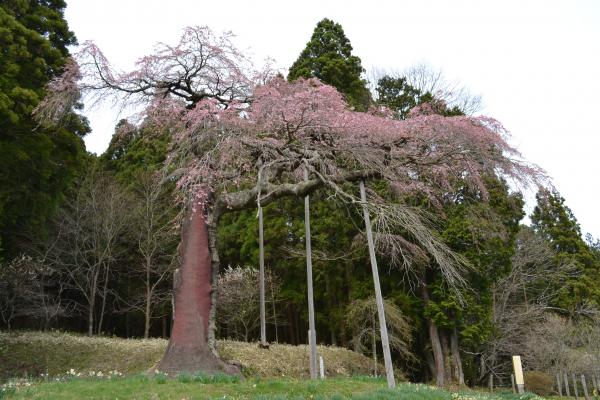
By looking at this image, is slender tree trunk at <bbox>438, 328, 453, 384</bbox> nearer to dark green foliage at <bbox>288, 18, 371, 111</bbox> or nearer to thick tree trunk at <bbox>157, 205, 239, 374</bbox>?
dark green foliage at <bbox>288, 18, 371, 111</bbox>

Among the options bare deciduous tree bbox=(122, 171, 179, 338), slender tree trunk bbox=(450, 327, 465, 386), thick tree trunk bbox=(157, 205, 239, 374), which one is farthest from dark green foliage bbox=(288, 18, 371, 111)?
thick tree trunk bbox=(157, 205, 239, 374)

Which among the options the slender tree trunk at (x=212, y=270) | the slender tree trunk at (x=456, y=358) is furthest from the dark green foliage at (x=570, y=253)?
the slender tree trunk at (x=212, y=270)

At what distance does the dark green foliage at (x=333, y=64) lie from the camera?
812 inches

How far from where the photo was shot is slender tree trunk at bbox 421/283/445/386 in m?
17.4

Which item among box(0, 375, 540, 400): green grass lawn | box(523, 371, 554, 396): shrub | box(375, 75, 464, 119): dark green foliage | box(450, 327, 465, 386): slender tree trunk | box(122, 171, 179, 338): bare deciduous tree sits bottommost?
box(523, 371, 554, 396): shrub

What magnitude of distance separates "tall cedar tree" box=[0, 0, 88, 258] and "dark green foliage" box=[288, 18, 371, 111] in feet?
30.5

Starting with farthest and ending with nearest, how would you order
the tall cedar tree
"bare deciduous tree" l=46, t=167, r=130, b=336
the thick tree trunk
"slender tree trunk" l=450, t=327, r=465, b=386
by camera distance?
1. "bare deciduous tree" l=46, t=167, r=130, b=336
2. "slender tree trunk" l=450, t=327, r=465, b=386
3. the tall cedar tree
4. the thick tree trunk

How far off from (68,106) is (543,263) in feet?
74.2

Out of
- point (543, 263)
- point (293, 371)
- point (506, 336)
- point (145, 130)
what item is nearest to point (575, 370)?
point (506, 336)

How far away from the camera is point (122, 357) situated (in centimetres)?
1413

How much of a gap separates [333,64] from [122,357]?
1393 cm

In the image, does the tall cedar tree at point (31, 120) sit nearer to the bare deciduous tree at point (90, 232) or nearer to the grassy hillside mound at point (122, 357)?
the grassy hillside mound at point (122, 357)

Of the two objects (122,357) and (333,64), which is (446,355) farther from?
(333,64)

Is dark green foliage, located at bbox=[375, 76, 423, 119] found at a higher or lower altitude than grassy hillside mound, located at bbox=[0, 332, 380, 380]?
higher
